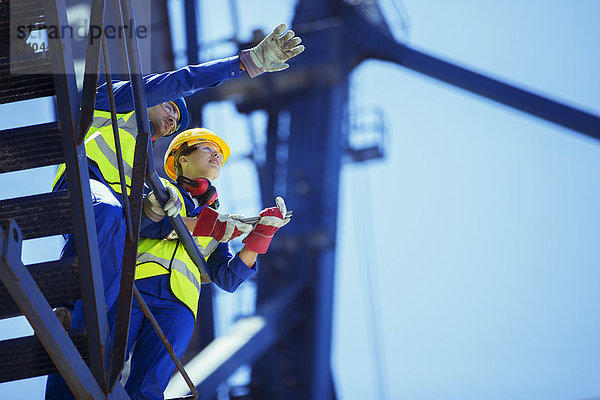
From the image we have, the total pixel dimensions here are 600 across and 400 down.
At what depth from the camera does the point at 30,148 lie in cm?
371

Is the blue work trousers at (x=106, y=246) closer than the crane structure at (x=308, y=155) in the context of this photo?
Yes

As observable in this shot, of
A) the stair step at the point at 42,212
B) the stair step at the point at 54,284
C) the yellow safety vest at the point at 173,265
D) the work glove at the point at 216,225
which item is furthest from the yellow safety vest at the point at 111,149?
the stair step at the point at 54,284

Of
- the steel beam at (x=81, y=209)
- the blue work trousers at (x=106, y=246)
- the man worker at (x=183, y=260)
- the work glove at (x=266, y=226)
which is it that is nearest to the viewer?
the steel beam at (x=81, y=209)

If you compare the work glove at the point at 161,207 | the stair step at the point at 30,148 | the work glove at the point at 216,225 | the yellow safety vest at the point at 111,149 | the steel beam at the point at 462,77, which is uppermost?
the steel beam at the point at 462,77

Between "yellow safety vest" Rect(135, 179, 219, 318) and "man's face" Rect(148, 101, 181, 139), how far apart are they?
0.39 metres

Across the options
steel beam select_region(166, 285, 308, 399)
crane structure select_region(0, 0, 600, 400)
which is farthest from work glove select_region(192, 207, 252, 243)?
crane structure select_region(0, 0, 600, 400)

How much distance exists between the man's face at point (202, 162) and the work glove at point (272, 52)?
26.9 inches

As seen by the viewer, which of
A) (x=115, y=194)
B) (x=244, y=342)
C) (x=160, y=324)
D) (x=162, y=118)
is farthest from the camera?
(x=244, y=342)

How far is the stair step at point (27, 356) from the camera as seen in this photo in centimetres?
365

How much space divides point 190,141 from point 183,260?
0.71m

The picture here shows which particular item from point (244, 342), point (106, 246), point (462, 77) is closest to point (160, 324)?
point (106, 246)

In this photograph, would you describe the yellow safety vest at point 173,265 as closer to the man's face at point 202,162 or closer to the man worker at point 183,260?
the man worker at point 183,260

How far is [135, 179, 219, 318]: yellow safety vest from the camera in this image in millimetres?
4383

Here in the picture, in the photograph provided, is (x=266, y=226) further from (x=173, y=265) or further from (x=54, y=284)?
(x=54, y=284)
